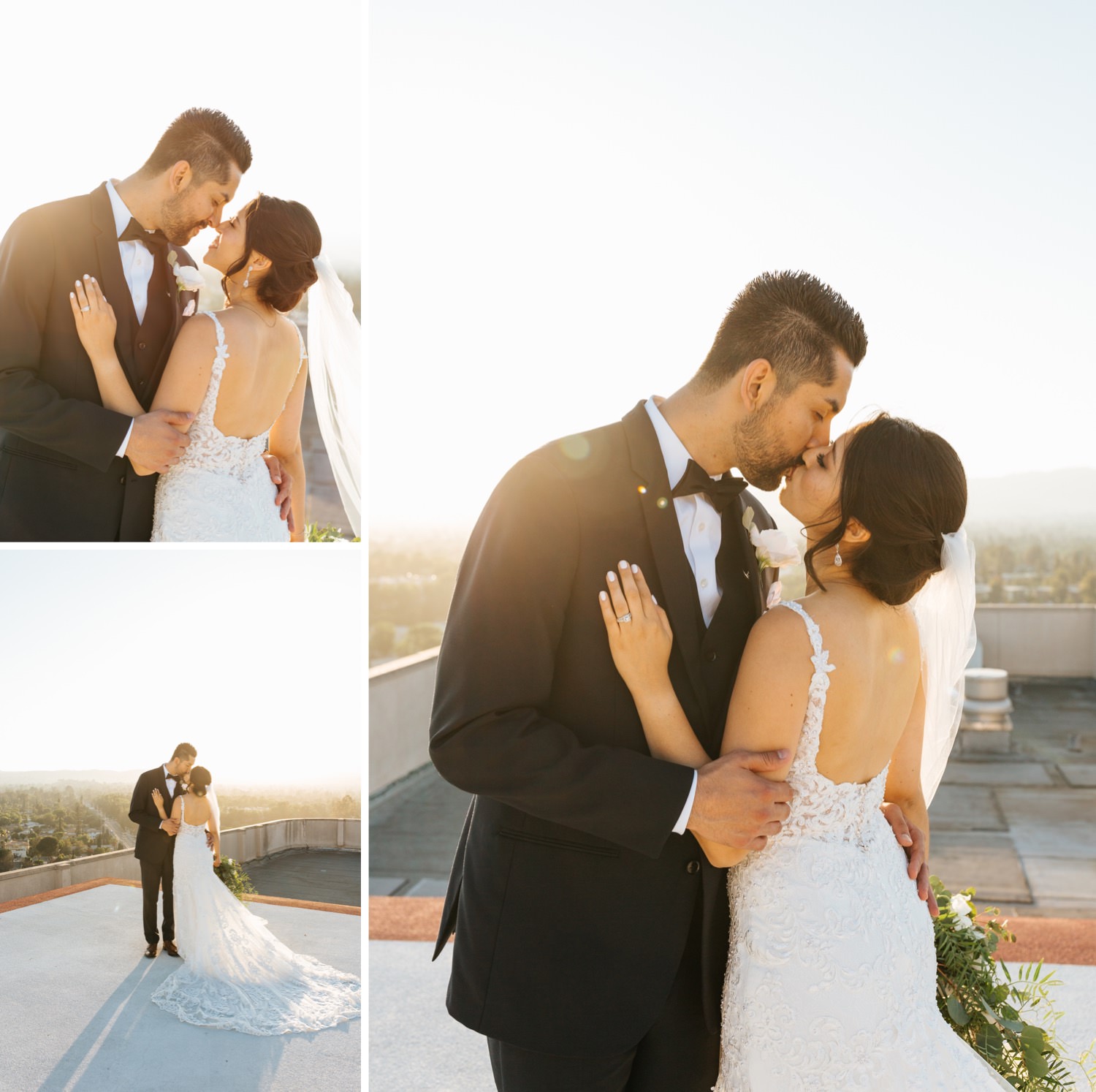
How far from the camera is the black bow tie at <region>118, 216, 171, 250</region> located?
183 centimetres

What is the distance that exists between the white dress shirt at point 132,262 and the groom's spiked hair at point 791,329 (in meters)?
1.12

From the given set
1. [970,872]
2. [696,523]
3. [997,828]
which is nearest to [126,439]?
[696,523]

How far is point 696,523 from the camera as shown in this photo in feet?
6.50

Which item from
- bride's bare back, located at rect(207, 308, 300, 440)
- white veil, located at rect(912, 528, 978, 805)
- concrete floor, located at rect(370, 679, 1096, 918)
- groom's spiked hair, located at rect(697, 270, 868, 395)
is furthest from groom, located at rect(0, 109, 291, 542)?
concrete floor, located at rect(370, 679, 1096, 918)

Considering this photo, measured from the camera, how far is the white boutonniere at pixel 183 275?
185 centimetres

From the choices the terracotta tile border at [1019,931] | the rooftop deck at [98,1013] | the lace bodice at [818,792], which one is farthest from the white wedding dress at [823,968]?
the terracotta tile border at [1019,931]

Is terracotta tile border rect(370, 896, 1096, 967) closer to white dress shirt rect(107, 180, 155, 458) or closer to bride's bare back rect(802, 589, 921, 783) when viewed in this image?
bride's bare back rect(802, 589, 921, 783)

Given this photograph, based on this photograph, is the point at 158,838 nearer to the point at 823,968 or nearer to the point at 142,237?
the point at 142,237

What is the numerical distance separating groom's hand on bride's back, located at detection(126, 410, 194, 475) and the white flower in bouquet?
0.23m

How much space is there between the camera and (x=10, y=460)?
6.04ft

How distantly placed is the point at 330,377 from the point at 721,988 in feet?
4.96

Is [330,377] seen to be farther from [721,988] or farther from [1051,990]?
[1051,990]

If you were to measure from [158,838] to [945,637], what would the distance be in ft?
5.94

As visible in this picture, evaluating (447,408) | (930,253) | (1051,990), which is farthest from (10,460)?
(930,253)
